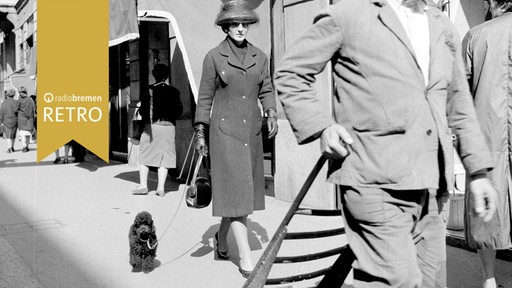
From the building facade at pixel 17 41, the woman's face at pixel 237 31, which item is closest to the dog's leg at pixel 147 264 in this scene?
the woman's face at pixel 237 31

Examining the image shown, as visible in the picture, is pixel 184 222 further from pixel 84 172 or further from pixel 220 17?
pixel 84 172

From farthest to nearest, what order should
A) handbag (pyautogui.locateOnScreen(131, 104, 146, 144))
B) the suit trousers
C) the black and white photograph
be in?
handbag (pyautogui.locateOnScreen(131, 104, 146, 144)) < the black and white photograph < the suit trousers

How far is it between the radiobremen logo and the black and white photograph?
2.84 m

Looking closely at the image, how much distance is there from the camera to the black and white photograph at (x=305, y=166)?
2.45 m

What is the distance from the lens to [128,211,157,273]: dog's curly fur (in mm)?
4891

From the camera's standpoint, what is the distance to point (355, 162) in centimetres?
243

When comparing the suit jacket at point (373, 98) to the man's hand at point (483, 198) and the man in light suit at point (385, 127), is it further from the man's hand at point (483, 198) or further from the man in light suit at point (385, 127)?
the man's hand at point (483, 198)

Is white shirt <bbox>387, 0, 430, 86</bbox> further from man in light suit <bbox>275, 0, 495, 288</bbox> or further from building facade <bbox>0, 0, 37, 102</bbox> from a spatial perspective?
building facade <bbox>0, 0, 37, 102</bbox>

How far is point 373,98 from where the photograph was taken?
246 cm

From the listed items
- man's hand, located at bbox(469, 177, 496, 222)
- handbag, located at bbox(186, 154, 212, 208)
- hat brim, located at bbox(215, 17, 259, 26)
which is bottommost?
handbag, located at bbox(186, 154, 212, 208)

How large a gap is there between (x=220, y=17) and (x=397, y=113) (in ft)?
8.89

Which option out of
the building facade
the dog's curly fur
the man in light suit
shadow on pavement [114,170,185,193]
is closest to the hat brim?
the dog's curly fur

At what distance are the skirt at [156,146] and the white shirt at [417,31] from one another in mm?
7129

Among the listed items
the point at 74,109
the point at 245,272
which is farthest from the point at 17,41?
the point at 245,272
